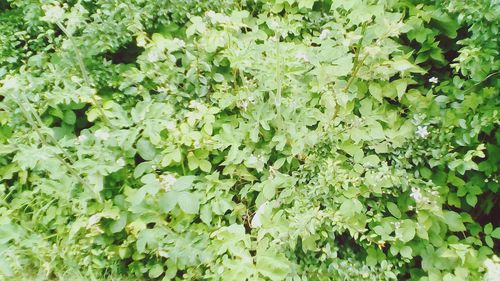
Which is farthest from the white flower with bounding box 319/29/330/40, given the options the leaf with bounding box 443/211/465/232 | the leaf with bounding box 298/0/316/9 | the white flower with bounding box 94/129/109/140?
the white flower with bounding box 94/129/109/140

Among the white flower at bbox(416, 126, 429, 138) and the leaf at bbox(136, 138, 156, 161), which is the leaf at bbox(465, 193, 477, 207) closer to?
the white flower at bbox(416, 126, 429, 138)

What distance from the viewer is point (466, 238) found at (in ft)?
7.90

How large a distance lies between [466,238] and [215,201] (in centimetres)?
144

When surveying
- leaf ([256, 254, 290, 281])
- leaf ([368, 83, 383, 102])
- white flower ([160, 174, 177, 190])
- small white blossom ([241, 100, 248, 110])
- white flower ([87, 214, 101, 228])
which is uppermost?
leaf ([368, 83, 383, 102])

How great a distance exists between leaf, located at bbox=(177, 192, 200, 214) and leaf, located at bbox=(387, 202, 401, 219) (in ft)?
3.54

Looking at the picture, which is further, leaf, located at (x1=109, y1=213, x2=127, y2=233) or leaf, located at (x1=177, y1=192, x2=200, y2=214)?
leaf, located at (x1=109, y1=213, x2=127, y2=233)

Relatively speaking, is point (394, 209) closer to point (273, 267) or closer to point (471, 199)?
point (471, 199)

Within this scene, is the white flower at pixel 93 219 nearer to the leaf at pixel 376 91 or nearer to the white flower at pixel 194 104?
the white flower at pixel 194 104

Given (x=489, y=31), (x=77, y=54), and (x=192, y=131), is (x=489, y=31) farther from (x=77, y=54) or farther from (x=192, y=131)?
(x=77, y=54)

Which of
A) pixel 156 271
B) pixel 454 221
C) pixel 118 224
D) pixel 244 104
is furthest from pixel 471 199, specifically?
pixel 118 224

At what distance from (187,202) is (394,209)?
1.16 metres

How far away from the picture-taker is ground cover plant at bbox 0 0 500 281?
2.28 m

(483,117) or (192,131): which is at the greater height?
(483,117)

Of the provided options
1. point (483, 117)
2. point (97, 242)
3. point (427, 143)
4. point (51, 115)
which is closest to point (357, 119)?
point (427, 143)
